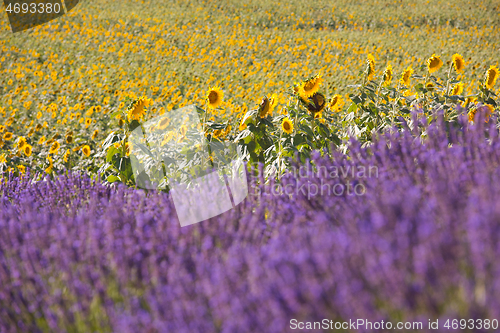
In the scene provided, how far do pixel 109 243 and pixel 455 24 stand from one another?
1849 centimetres

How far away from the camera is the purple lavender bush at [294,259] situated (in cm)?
107

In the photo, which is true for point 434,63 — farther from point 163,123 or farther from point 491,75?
point 163,123

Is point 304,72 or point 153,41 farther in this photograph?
point 153,41

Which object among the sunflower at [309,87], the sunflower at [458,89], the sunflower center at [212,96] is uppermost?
the sunflower at [309,87]

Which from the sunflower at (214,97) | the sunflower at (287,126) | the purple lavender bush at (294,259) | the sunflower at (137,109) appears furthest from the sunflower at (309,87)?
the sunflower at (137,109)

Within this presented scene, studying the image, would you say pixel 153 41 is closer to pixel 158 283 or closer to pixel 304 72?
pixel 304 72

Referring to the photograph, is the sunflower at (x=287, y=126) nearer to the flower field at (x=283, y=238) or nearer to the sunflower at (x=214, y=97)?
the flower field at (x=283, y=238)

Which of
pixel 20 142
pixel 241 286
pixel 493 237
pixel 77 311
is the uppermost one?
pixel 493 237

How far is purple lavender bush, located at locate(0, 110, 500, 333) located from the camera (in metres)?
1.07

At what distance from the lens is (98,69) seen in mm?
10391

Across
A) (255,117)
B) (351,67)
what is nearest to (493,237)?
(255,117)

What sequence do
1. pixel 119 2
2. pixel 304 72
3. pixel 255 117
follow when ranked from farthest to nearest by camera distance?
pixel 119 2 → pixel 304 72 → pixel 255 117

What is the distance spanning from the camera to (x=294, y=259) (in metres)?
1.22

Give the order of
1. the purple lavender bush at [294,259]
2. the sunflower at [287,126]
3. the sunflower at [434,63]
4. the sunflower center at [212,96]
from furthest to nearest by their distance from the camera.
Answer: the sunflower at [434,63] < the sunflower center at [212,96] < the sunflower at [287,126] < the purple lavender bush at [294,259]
